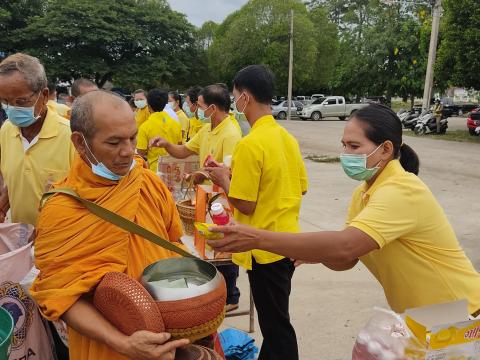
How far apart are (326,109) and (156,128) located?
2359 cm

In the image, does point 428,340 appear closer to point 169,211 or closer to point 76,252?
point 169,211

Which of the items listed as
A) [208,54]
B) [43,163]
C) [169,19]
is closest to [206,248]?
[43,163]

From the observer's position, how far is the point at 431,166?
37.3 feet

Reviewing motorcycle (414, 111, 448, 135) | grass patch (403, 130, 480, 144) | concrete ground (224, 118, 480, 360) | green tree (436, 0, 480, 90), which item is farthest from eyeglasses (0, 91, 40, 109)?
motorcycle (414, 111, 448, 135)

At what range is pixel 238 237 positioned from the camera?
1.81 metres

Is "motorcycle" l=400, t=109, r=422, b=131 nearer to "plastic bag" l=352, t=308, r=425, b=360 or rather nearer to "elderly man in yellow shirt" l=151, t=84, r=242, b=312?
"elderly man in yellow shirt" l=151, t=84, r=242, b=312

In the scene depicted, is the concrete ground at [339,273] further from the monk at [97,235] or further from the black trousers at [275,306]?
the monk at [97,235]

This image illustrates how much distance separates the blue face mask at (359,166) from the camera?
2078mm

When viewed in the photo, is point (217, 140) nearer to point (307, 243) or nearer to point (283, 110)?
point (307, 243)

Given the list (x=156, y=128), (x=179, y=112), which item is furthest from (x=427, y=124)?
(x=156, y=128)

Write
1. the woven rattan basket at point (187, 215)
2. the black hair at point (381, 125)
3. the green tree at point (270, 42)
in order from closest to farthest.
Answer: the black hair at point (381, 125)
the woven rattan basket at point (187, 215)
the green tree at point (270, 42)

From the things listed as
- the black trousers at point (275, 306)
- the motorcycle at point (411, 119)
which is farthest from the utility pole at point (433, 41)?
the black trousers at point (275, 306)

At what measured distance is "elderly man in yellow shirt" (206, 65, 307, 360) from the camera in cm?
274

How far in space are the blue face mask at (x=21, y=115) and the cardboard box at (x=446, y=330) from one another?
2258 mm
